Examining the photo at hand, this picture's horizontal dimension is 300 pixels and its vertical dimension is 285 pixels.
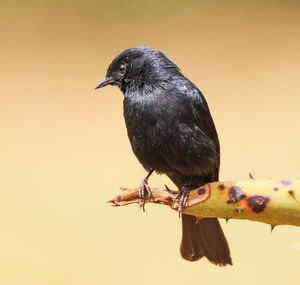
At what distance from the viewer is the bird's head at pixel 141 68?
2.42 meters

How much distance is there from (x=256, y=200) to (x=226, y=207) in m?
0.12

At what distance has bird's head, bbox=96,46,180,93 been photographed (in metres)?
2.42

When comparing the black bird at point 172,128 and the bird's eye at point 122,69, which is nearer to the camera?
the black bird at point 172,128

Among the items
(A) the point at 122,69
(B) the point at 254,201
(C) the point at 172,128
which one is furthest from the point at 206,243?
(A) the point at 122,69

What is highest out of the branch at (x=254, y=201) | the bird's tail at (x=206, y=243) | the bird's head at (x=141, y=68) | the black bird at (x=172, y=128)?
the bird's head at (x=141, y=68)

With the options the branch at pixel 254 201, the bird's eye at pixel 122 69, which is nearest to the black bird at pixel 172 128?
the bird's eye at pixel 122 69

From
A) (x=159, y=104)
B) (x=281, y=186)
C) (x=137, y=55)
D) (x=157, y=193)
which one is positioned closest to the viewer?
(x=281, y=186)

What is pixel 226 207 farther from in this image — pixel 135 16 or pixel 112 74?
pixel 135 16

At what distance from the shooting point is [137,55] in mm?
2459

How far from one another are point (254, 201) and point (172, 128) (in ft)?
2.55

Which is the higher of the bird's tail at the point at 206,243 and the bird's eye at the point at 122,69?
the bird's eye at the point at 122,69

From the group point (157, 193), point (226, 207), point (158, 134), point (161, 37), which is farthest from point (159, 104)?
point (161, 37)

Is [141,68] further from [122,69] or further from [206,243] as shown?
[206,243]

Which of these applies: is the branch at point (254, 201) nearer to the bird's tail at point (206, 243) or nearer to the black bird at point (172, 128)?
the black bird at point (172, 128)
